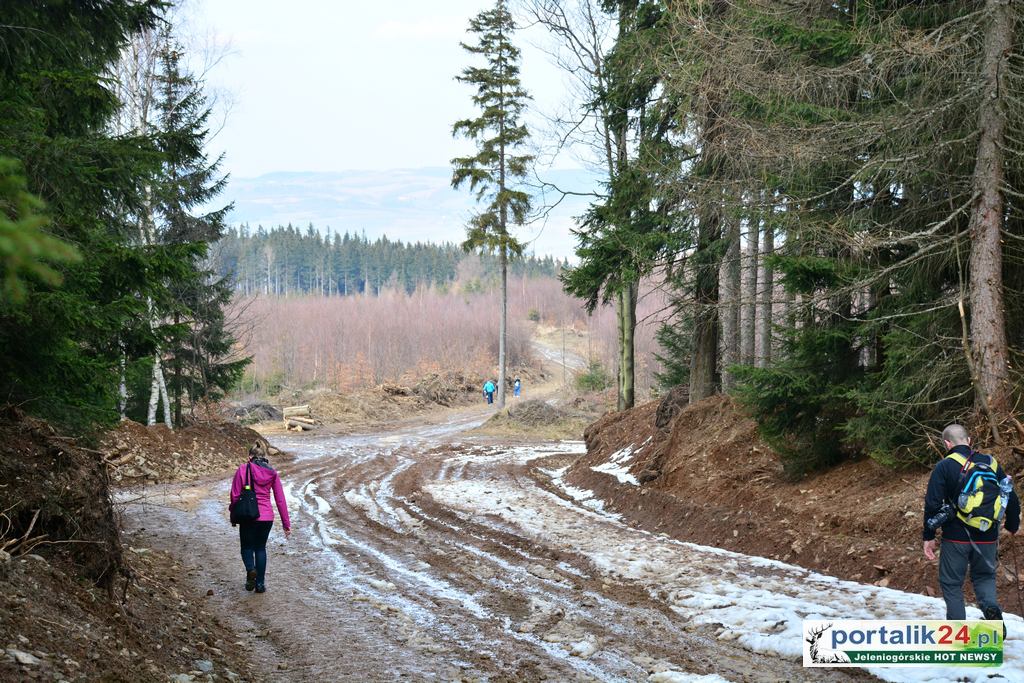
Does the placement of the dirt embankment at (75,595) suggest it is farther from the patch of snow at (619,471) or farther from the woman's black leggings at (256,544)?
the patch of snow at (619,471)

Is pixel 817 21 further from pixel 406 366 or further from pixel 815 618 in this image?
pixel 406 366

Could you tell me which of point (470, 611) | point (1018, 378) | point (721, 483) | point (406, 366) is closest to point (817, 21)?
point (1018, 378)

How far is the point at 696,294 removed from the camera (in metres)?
16.0

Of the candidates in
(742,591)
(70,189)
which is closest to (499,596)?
(742,591)

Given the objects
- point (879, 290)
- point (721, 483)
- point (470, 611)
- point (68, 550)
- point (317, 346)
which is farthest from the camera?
point (317, 346)

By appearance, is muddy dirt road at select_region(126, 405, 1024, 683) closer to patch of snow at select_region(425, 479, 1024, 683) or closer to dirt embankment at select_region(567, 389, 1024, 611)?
patch of snow at select_region(425, 479, 1024, 683)

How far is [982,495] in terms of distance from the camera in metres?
6.05

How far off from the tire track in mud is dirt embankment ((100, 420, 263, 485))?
3.98m

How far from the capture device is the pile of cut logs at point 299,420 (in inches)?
1416

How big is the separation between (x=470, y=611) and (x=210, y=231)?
19019 mm

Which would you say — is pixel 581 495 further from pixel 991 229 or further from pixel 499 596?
pixel 991 229

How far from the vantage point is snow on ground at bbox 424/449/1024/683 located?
21.4ft

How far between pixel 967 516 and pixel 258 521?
728cm

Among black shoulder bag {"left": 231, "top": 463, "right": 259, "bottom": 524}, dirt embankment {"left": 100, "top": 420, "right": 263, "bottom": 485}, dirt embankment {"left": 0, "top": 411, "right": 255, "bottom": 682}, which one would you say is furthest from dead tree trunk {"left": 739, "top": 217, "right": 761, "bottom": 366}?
dirt embankment {"left": 100, "top": 420, "right": 263, "bottom": 485}
